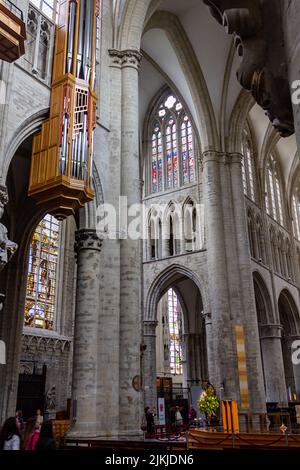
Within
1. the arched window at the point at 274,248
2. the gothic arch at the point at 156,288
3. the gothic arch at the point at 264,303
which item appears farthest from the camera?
the arched window at the point at 274,248

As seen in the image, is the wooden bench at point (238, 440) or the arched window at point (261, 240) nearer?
the wooden bench at point (238, 440)

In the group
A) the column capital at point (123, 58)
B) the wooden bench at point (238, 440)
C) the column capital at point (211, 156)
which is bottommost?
the wooden bench at point (238, 440)

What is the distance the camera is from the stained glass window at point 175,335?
3284cm

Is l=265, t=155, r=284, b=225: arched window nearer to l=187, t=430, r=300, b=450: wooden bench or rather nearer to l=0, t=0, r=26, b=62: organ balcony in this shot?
l=187, t=430, r=300, b=450: wooden bench

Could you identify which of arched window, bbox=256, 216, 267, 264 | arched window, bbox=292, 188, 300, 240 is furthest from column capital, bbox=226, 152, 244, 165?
arched window, bbox=292, 188, 300, 240

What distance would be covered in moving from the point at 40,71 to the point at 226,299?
1231 cm

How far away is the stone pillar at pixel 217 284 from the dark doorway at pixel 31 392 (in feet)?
24.7

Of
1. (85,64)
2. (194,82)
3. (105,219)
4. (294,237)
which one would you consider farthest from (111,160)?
(294,237)

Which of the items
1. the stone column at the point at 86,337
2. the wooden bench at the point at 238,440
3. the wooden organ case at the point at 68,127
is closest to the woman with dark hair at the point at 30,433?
the wooden bench at the point at 238,440

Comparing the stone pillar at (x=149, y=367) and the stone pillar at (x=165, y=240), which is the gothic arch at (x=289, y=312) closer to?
the stone pillar at (x=165, y=240)

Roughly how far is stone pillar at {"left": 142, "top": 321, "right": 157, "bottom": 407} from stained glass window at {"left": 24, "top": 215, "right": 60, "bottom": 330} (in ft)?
15.9

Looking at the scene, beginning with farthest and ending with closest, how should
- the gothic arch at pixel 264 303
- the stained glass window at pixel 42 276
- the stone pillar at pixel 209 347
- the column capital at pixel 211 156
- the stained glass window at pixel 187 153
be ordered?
the gothic arch at pixel 264 303, the stained glass window at pixel 187 153, the column capital at pixel 211 156, the stained glass window at pixel 42 276, the stone pillar at pixel 209 347

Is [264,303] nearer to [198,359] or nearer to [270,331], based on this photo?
[270,331]

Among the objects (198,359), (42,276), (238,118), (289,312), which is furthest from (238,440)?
(289,312)
